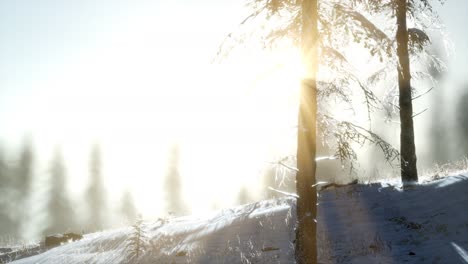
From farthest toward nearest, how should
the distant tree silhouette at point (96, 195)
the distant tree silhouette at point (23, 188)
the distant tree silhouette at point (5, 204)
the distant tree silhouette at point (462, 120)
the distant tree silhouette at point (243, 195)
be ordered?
the distant tree silhouette at point (462, 120) → the distant tree silhouette at point (243, 195) → the distant tree silhouette at point (96, 195) → the distant tree silhouette at point (23, 188) → the distant tree silhouette at point (5, 204)

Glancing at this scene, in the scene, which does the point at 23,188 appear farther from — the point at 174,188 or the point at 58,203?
the point at 174,188

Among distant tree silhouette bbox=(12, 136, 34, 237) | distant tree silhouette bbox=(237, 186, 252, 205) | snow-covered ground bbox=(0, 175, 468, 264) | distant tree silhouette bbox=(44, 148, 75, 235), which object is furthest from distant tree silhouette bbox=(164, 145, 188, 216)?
snow-covered ground bbox=(0, 175, 468, 264)

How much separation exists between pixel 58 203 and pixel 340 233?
5207 centimetres

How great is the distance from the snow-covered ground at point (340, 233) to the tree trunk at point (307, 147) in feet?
2.76

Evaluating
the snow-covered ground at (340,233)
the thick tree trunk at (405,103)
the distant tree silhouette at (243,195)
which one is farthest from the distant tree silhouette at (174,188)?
the thick tree trunk at (405,103)

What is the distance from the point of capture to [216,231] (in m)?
12.2

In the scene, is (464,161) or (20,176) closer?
(464,161)

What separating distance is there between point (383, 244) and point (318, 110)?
3.28 m

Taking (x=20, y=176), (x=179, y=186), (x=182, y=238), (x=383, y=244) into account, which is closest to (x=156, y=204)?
(x=179, y=186)

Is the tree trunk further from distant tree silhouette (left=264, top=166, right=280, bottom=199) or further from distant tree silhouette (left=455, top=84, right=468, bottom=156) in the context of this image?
distant tree silhouette (left=455, top=84, right=468, bottom=156)

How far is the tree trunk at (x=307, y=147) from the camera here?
762 cm

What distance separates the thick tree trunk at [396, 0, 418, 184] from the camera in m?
13.3

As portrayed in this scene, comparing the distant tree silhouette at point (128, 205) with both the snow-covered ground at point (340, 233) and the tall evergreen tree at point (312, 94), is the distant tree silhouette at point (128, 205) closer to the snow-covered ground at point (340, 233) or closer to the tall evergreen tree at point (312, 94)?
the snow-covered ground at point (340, 233)

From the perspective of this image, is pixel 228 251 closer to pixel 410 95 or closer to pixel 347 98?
pixel 347 98
